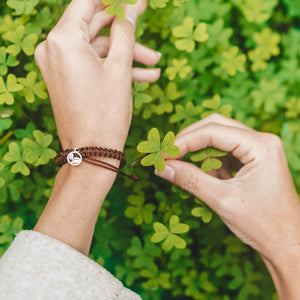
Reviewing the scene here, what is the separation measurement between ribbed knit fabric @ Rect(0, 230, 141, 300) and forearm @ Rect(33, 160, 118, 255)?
0.34ft

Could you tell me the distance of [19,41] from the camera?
1971mm

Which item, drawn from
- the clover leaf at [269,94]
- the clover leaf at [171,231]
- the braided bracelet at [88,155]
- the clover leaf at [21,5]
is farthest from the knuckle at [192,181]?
the clover leaf at [21,5]

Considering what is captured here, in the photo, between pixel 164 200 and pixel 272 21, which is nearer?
pixel 164 200

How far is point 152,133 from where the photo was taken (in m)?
1.65

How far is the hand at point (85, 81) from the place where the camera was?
1.46 meters

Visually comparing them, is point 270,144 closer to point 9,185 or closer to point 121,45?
point 121,45

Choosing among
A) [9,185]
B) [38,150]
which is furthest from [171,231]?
[9,185]

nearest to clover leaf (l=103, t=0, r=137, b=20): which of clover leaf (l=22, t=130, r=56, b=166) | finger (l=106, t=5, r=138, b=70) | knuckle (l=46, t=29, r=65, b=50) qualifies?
finger (l=106, t=5, r=138, b=70)

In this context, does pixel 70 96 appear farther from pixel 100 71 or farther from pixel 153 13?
pixel 153 13

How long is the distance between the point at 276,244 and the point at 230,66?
1.48m

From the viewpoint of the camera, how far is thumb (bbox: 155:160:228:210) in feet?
5.14

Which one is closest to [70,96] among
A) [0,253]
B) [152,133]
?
[152,133]

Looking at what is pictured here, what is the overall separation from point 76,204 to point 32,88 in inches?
38.8

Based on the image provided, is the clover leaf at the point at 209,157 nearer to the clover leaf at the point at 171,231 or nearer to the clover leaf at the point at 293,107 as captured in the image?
the clover leaf at the point at 171,231
